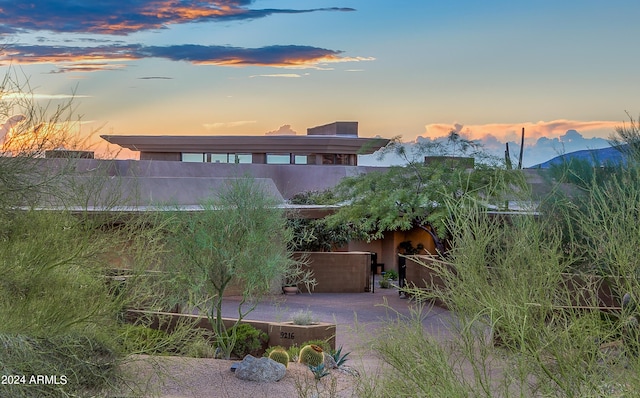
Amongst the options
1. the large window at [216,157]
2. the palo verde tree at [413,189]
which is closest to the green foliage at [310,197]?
the large window at [216,157]

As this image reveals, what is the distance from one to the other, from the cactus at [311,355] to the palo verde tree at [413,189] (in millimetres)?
10518

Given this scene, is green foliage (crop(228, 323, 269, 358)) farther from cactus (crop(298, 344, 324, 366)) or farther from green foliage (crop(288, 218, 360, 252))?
green foliage (crop(288, 218, 360, 252))

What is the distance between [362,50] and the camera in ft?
109

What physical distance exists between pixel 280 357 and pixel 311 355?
2.34 ft

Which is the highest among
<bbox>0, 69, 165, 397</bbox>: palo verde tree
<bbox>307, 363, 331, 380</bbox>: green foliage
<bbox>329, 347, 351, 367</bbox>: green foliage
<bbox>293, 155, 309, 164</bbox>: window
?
<bbox>0, 69, 165, 397</bbox>: palo verde tree

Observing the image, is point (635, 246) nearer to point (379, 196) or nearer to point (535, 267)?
point (535, 267)

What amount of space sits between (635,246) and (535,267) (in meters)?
1.00

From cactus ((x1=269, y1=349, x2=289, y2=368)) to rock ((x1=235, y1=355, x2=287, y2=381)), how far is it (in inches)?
33.7

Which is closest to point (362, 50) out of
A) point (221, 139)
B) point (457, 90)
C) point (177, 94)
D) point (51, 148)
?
point (457, 90)

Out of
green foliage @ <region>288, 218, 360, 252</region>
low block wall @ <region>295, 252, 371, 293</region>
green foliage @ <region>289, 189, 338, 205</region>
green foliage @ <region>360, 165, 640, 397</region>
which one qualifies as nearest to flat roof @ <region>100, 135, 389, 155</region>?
green foliage @ <region>289, 189, 338, 205</region>

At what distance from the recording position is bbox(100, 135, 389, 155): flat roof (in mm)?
50250

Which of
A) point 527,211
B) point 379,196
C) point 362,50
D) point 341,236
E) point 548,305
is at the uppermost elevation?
point 362,50

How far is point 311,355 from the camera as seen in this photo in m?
17.1

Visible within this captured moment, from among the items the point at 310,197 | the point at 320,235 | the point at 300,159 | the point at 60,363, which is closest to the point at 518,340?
the point at 60,363
